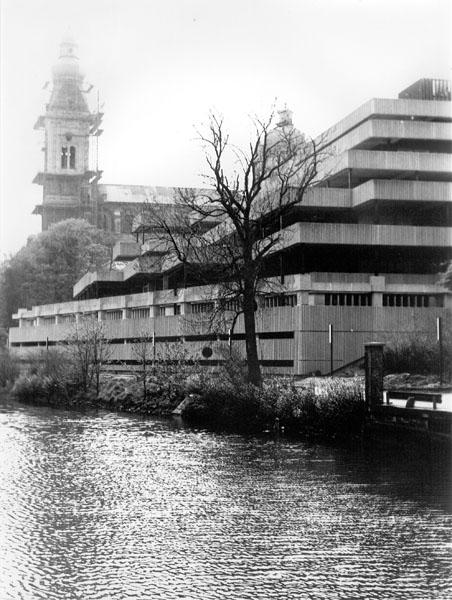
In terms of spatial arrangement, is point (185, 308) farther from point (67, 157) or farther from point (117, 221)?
point (67, 157)

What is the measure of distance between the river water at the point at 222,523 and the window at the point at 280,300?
824 inches

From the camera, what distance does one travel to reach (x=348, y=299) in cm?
4812

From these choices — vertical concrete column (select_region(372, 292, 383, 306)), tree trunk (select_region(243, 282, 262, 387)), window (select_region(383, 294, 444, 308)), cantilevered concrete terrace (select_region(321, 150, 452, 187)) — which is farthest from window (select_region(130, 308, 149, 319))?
tree trunk (select_region(243, 282, 262, 387))

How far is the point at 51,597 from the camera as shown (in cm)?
1157

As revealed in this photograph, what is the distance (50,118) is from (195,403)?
118 meters

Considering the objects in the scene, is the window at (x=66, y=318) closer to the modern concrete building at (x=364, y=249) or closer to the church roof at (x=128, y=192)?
the modern concrete building at (x=364, y=249)

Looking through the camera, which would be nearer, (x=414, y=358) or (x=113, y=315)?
(x=414, y=358)

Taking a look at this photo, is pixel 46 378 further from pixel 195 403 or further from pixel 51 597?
pixel 51 597

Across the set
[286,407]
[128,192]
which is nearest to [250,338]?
[286,407]

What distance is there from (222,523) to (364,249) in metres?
36.9

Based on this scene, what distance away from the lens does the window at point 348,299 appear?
47.7m

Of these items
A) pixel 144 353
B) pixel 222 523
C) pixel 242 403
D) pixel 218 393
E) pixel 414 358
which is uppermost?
pixel 144 353

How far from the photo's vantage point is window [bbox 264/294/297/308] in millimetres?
48062

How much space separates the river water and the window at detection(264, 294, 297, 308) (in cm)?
2093
